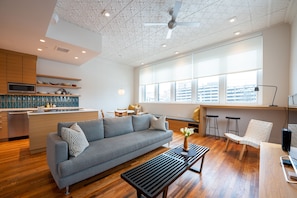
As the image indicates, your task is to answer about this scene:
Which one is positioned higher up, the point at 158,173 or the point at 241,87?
the point at 241,87

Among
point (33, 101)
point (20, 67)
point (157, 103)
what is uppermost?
point (20, 67)

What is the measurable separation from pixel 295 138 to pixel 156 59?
577 centimetres

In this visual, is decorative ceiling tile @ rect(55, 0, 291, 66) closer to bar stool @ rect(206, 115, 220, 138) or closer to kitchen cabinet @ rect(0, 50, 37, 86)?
kitchen cabinet @ rect(0, 50, 37, 86)

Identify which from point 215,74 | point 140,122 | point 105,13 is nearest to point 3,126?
point 140,122

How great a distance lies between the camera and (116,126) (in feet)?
9.32

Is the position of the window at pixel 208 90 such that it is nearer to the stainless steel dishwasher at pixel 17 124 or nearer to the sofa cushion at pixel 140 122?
the sofa cushion at pixel 140 122

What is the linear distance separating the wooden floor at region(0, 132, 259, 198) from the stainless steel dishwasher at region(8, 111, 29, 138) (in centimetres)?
140

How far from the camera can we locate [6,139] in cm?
377

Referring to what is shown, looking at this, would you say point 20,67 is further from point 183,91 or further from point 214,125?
point 214,125

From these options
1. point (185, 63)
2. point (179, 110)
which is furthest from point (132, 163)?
point (185, 63)

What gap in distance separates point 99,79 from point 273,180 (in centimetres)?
651

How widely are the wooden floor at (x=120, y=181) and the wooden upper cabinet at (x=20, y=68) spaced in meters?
2.50

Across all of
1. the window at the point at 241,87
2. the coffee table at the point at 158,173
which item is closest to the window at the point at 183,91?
the window at the point at 241,87

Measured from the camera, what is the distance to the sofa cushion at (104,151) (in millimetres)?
1647
